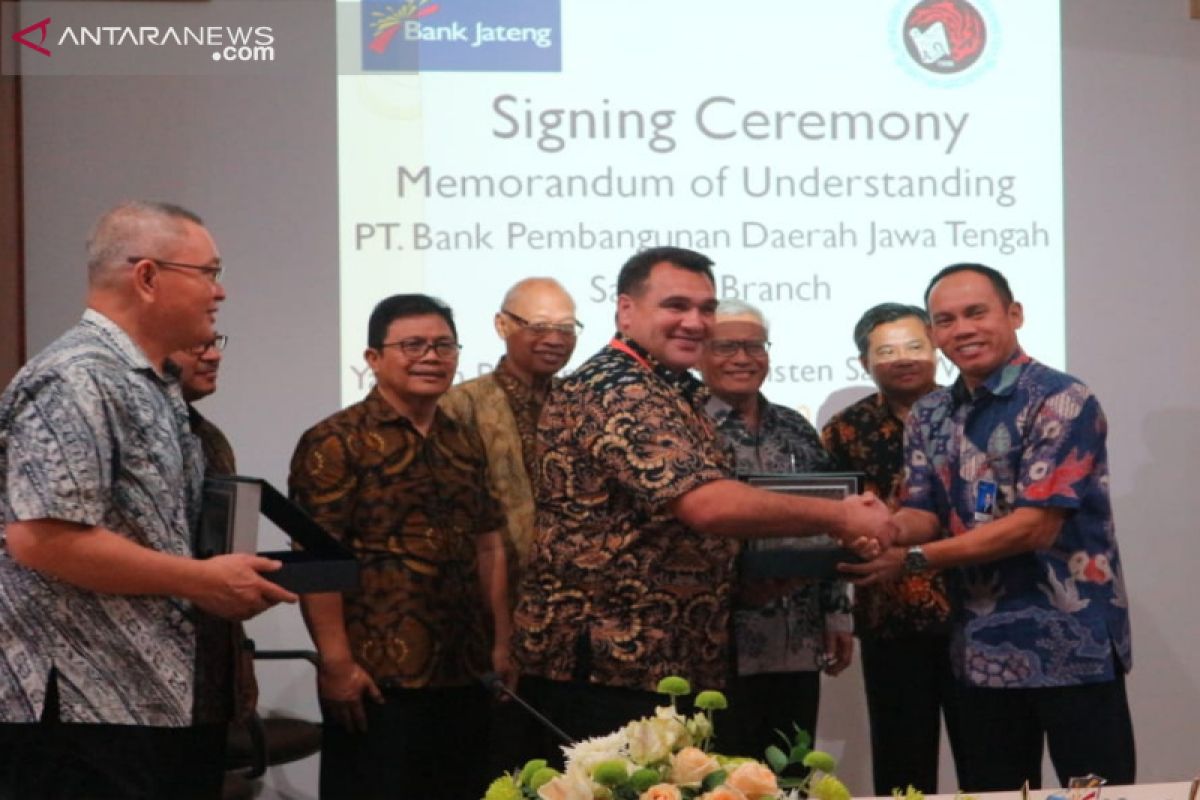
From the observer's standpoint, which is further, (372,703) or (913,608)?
(913,608)

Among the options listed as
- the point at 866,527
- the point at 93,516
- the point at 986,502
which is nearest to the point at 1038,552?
the point at 986,502

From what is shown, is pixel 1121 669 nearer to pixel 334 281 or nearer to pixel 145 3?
pixel 334 281

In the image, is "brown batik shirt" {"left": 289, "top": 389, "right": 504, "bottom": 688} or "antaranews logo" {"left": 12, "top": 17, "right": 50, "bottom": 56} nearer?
"brown batik shirt" {"left": 289, "top": 389, "right": 504, "bottom": 688}

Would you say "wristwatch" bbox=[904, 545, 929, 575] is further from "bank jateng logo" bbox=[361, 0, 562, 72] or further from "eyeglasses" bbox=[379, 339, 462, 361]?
"bank jateng logo" bbox=[361, 0, 562, 72]

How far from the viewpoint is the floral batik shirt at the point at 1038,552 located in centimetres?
329

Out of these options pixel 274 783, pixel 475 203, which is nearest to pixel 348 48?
pixel 475 203

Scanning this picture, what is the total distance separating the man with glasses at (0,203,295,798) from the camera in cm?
246

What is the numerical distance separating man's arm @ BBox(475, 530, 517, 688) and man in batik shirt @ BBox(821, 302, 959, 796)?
0.92 m

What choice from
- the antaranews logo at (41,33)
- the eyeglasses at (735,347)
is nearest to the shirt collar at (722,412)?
the eyeglasses at (735,347)

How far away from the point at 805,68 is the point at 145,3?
2.02 m

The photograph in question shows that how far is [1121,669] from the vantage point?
132 inches

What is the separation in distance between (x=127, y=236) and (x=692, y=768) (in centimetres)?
160

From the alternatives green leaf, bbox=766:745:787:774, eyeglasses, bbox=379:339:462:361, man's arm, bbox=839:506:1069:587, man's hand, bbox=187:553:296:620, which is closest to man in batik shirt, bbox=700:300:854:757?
man's arm, bbox=839:506:1069:587

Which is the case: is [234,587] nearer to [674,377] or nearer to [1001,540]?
[674,377]
